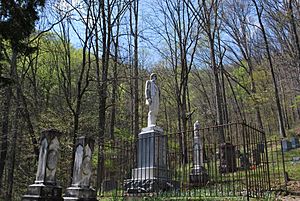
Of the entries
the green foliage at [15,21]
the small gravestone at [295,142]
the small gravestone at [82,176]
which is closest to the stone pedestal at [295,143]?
the small gravestone at [295,142]

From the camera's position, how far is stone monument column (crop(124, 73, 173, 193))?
9685 mm

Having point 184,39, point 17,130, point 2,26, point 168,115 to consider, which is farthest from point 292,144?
point 2,26

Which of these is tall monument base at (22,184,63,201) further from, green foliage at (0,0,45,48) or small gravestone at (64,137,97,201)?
green foliage at (0,0,45,48)

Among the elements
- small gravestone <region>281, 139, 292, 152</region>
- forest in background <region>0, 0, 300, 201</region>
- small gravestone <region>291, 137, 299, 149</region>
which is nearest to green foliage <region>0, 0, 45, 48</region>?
forest in background <region>0, 0, 300, 201</region>

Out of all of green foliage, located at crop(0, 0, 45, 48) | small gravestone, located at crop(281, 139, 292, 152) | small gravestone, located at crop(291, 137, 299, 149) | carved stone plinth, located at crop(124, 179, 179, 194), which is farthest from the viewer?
small gravestone, located at crop(291, 137, 299, 149)

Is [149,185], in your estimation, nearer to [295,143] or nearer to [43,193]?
[43,193]

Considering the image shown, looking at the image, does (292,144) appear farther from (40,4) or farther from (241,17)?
(40,4)

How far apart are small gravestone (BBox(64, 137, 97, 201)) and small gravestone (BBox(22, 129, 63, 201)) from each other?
1.26 feet

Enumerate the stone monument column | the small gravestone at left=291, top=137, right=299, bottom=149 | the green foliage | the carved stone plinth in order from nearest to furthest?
the carved stone plinth < the stone monument column < the green foliage < the small gravestone at left=291, top=137, right=299, bottom=149

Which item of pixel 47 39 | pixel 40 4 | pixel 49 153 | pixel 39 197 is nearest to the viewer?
pixel 39 197

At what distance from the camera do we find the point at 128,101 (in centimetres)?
2833

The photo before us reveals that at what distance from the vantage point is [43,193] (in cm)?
772

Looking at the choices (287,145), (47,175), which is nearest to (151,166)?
(47,175)

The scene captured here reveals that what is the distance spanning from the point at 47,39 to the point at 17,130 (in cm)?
784
